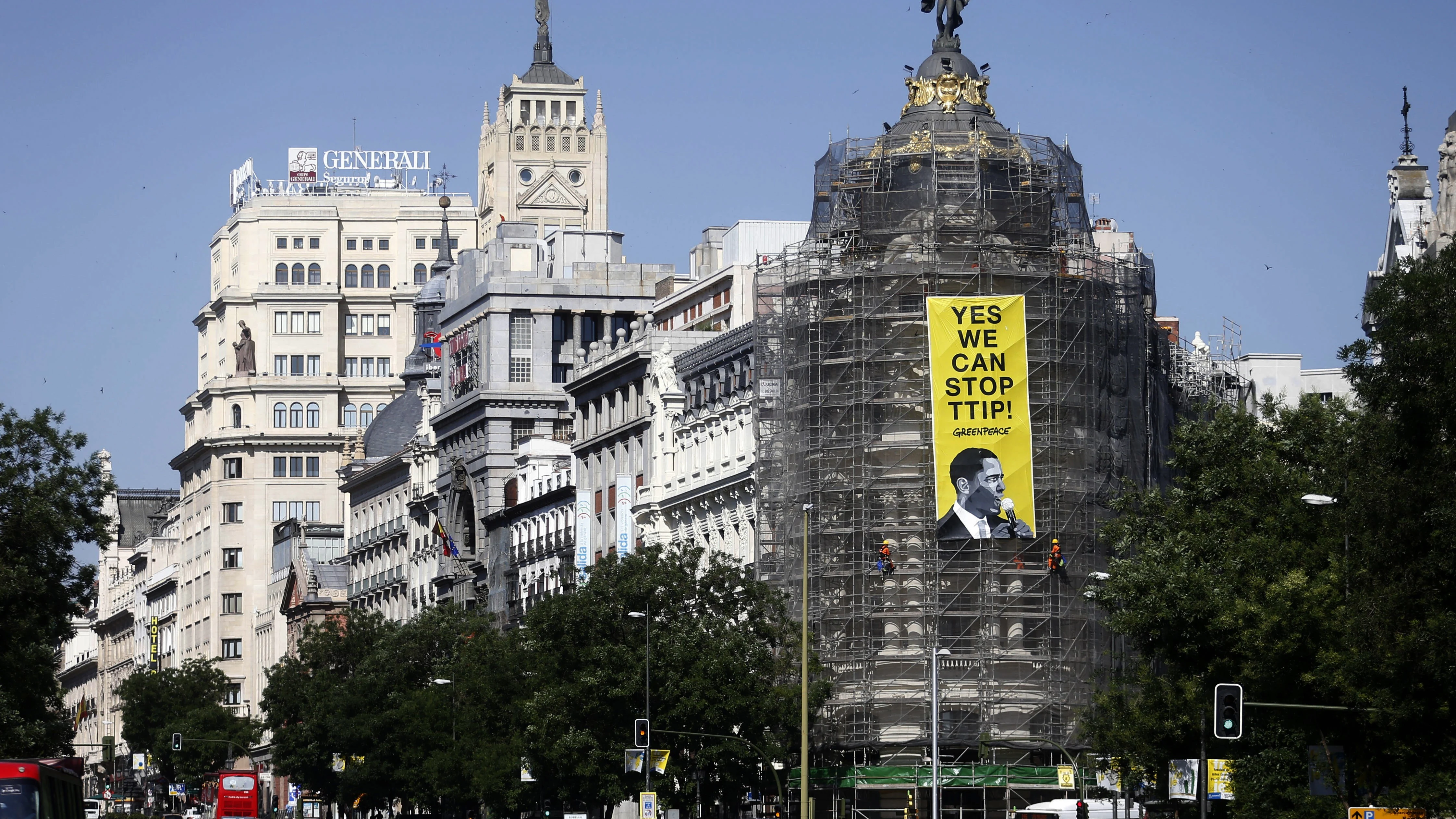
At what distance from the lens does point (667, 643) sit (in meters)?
88.6

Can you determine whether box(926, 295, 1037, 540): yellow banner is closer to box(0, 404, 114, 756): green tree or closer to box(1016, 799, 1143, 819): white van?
box(1016, 799, 1143, 819): white van

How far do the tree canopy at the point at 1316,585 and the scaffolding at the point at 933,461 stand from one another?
482 centimetres

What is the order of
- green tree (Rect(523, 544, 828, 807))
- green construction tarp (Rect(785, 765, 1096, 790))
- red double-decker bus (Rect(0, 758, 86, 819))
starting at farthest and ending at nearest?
green construction tarp (Rect(785, 765, 1096, 790)), green tree (Rect(523, 544, 828, 807)), red double-decker bus (Rect(0, 758, 86, 819))

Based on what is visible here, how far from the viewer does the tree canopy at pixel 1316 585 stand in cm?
5234

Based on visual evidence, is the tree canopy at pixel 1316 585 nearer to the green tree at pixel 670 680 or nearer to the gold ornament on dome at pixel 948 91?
the green tree at pixel 670 680

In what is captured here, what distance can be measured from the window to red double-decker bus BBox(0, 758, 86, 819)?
105186 millimetres

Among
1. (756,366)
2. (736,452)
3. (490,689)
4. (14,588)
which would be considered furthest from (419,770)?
(14,588)

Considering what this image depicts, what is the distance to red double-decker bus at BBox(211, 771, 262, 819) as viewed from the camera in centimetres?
13462

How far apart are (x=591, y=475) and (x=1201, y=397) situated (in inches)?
1486

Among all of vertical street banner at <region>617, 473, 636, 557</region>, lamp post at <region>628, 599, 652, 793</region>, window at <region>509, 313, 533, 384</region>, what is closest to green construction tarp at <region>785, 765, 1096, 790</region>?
lamp post at <region>628, 599, 652, 793</region>

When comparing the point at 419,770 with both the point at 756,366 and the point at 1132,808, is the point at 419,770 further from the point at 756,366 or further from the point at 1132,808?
the point at 1132,808

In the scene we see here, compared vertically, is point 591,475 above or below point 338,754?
above

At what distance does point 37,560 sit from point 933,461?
32.1 metres

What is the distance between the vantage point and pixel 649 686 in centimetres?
8519
